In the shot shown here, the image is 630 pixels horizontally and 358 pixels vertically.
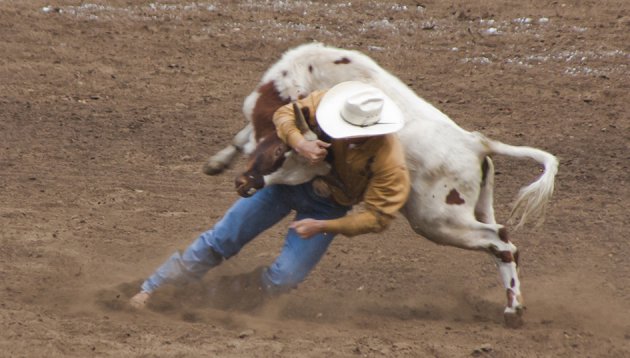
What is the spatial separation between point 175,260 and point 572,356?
2.29m

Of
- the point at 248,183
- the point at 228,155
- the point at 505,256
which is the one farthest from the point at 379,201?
the point at 228,155

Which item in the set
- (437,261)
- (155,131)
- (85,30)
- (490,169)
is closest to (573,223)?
(437,261)

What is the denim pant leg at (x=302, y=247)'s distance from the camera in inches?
249

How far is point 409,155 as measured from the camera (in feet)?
20.3

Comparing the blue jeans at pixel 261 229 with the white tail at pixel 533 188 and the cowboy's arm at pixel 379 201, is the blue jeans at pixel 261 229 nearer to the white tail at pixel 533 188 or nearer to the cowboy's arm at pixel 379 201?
the cowboy's arm at pixel 379 201

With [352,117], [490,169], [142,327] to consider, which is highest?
[352,117]

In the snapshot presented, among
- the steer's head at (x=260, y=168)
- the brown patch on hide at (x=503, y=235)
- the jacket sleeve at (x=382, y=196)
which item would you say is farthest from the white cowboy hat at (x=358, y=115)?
the brown patch on hide at (x=503, y=235)

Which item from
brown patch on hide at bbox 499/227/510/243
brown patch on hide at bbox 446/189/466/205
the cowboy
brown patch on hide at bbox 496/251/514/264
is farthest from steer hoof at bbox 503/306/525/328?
the cowboy

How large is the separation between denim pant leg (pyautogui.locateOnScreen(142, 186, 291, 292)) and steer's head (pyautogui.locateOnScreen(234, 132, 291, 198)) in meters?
0.24

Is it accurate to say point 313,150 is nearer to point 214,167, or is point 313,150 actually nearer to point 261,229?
point 261,229

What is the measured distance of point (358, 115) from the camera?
5.57 metres

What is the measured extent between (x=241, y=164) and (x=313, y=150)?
317 centimetres

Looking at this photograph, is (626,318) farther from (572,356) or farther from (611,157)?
(611,157)

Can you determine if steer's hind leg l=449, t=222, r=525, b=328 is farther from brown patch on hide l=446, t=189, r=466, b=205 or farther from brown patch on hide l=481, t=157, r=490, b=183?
brown patch on hide l=481, t=157, r=490, b=183
